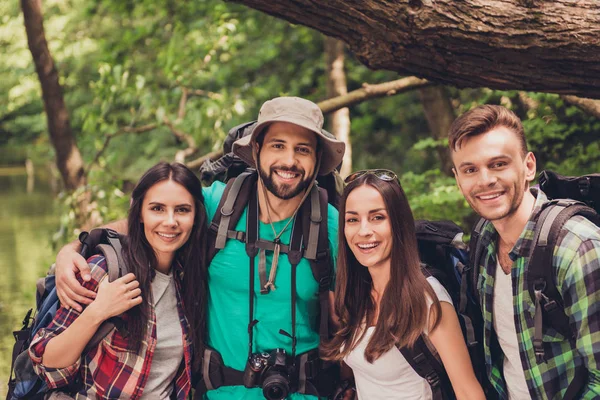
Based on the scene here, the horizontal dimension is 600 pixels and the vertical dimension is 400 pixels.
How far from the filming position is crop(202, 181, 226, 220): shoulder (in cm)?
374

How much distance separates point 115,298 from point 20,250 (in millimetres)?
12880

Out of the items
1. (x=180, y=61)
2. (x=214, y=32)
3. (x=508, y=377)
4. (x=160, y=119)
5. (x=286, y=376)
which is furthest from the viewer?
(x=214, y=32)

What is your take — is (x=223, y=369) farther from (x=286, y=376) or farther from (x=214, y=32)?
(x=214, y=32)

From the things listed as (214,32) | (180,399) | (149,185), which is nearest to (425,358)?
(180,399)

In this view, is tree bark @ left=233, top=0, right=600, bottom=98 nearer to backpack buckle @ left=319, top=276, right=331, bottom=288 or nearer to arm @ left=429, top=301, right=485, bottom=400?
backpack buckle @ left=319, top=276, right=331, bottom=288

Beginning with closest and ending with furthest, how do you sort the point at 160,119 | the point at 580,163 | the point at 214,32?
the point at 580,163 < the point at 160,119 < the point at 214,32

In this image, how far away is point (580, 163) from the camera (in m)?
5.71

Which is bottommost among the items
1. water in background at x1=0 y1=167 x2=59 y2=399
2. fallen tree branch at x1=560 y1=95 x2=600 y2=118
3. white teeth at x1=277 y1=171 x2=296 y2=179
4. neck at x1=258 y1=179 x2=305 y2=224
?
water in background at x1=0 y1=167 x2=59 y2=399

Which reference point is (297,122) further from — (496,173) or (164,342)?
(164,342)

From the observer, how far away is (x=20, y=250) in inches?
587

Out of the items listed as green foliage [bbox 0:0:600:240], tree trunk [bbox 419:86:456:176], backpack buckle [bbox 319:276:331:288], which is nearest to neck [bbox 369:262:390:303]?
backpack buckle [bbox 319:276:331:288]

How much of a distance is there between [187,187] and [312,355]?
3.56 feet

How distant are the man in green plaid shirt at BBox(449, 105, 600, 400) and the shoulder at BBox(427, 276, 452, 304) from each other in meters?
0.16

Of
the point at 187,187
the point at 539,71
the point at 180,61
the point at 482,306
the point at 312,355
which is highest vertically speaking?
the point at 180,61
